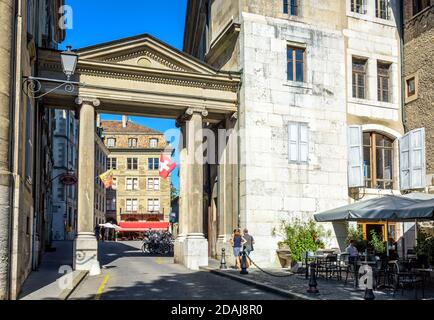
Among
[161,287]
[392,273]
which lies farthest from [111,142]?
[392,273]

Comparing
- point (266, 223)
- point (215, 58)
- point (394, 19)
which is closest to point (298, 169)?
point (266, 223)

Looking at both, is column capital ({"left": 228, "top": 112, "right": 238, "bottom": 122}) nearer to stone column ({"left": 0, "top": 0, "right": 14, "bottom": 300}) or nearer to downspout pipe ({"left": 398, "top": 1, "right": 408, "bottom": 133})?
downspout pipe ({"left": 398, "top": 1, "right": 408, "bottom": 133})

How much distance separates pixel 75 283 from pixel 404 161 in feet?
46.6

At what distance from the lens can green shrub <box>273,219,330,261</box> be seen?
19.2 metres

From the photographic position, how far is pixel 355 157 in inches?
829

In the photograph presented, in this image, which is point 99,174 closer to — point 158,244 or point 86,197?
point 158,244

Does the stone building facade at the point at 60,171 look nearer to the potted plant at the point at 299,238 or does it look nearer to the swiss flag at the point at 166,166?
the swiss flag at the point at 166,166

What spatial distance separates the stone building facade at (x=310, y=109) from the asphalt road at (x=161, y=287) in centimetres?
417

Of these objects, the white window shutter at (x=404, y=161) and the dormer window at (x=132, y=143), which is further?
the dormer window at (x=132, y=143)

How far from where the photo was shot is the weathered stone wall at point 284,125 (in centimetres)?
1973

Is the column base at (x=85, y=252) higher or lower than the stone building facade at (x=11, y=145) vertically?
lower

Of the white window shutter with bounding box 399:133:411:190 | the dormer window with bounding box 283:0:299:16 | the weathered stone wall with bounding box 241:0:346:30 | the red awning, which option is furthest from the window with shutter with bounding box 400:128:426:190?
the red awning

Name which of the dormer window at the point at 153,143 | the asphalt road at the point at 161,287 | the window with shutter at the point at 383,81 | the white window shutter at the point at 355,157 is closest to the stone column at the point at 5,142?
the asphalt road at the point at 161,287
